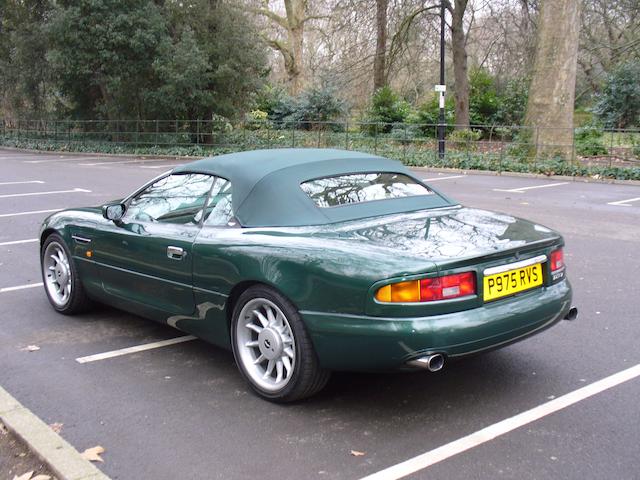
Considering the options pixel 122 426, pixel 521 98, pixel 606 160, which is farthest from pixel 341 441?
pixel 521 98

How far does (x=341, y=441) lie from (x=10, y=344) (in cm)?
293

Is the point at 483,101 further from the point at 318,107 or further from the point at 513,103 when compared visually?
the point at 318,107

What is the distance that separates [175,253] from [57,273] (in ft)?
6.28

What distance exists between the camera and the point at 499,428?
3.65 m

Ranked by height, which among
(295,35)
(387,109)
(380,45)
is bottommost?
(387,109)

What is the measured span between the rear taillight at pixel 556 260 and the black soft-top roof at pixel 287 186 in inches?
35.3

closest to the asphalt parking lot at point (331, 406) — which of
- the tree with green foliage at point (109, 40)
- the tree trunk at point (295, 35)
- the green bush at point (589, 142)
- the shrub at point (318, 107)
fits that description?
the green bush at point (589, 142)

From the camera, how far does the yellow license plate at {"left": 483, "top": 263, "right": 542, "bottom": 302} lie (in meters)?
3.75

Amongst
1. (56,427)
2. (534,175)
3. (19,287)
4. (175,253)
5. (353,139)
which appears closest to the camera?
(56,427)

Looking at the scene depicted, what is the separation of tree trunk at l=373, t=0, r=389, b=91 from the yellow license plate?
89.3 ft

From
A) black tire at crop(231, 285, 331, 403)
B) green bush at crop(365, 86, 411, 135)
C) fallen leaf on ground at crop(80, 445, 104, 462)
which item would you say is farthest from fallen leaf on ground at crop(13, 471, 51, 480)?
green bush at crop(365, 86, 411, 135)

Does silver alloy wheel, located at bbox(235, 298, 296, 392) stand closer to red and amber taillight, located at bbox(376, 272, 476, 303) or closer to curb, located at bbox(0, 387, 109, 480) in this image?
red and amber taillight, located at bbox(376, 272, 476, 303)

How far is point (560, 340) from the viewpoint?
199 inches

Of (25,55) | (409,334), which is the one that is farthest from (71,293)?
(25,55)
